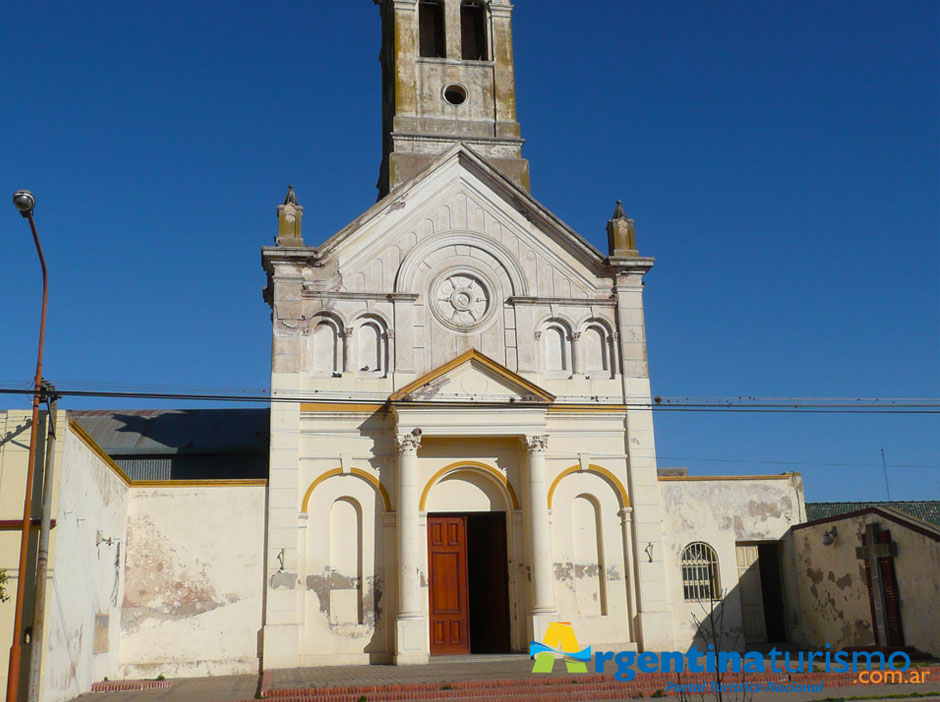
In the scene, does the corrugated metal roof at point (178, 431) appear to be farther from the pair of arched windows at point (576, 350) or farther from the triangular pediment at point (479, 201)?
the pair of arched windows at point (576, 350)

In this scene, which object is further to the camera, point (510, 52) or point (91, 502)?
point (510, 52)

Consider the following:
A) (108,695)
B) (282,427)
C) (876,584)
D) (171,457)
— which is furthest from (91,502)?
(876,584)

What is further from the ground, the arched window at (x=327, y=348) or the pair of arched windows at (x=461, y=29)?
the pair of arched windows at (x=461, y=29)

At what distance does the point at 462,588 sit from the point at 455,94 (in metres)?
14.9

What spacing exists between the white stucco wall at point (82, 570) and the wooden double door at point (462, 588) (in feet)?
24.1

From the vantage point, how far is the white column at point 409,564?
21.9 metres

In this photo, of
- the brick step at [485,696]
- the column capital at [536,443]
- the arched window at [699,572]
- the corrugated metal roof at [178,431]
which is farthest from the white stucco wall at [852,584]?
the corrugated metal roof at [178,431]

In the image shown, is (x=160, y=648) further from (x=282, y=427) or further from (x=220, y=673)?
(x=282, y=427)

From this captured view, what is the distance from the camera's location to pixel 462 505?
78.5 ft

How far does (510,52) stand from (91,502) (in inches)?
745

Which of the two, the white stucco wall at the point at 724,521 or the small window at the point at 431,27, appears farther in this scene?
the small window at the point at 431,27

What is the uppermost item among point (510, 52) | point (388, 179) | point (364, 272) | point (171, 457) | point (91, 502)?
point (510, 52)

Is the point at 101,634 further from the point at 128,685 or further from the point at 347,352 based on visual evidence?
the point at 347,352

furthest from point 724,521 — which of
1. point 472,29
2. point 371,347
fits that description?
point 472,29
